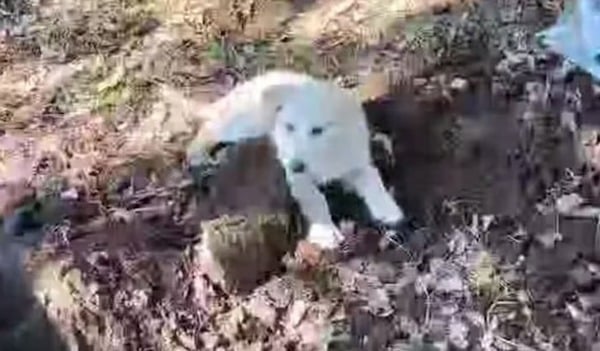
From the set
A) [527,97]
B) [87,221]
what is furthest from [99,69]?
[527,97]

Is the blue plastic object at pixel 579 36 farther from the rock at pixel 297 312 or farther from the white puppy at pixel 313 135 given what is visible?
the rock at pixel 297 312

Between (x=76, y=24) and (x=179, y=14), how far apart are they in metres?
0.28

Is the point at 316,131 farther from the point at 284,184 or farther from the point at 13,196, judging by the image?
the point at 13,196

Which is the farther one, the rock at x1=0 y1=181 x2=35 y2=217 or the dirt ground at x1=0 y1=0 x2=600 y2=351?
the rock at x1=0 y1=181 x2=35 y2=217

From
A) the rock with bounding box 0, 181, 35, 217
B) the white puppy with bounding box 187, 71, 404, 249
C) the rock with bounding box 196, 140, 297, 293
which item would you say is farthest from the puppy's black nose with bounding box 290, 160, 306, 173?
the rock with bounding box 0, 181, 35, 217

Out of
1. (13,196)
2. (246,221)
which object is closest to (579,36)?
(246,221)

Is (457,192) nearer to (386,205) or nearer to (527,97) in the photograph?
(386,205)

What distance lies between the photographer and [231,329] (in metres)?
2.69

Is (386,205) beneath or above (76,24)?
beneath

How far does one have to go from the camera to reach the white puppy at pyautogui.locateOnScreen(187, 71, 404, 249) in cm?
267

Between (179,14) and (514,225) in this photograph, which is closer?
(514,225)

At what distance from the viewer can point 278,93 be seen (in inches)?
106

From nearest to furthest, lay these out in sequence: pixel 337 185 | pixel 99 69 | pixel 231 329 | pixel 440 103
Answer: pixel 231 329
pixel 337 185
pixel 440 103
pixel 99 69

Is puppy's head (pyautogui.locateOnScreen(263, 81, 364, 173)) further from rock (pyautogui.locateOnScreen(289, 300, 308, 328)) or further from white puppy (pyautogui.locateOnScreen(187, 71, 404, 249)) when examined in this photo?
rock (pyautogui.locateOnScreen(289, 300, 308, 328))
